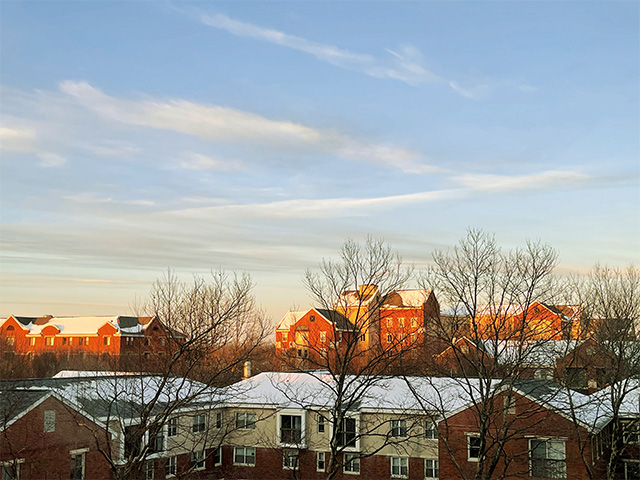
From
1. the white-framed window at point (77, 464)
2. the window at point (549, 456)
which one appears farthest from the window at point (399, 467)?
the white-framed window at point (77, 464)

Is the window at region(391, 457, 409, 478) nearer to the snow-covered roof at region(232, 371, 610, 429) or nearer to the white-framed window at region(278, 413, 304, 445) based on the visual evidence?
the snow-covered roof at region(232, 371, 610, 429)

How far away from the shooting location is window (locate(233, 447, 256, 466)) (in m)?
31.6

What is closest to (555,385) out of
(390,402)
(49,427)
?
(390,402)

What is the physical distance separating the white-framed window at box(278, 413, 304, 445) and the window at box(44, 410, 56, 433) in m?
11.5

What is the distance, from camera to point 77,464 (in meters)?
24.6

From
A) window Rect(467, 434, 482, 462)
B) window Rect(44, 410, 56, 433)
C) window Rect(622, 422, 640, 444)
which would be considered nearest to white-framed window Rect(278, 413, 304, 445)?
window Rect(467, 434, 482, 462)

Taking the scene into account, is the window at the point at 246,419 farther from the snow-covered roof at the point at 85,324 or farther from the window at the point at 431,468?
the snow-covered roof at the point at 85,324

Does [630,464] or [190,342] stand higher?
[190,342]

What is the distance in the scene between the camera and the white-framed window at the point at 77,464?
24.3 metres

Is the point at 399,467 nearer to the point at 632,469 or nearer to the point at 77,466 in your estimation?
the point at 632,469

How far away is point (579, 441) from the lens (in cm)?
2577

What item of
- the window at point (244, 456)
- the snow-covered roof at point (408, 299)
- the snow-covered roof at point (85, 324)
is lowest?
the window at point (244, 456)

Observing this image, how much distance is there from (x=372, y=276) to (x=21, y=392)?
44.7 ft

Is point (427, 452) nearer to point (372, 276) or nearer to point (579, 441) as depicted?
point (579, 441)
